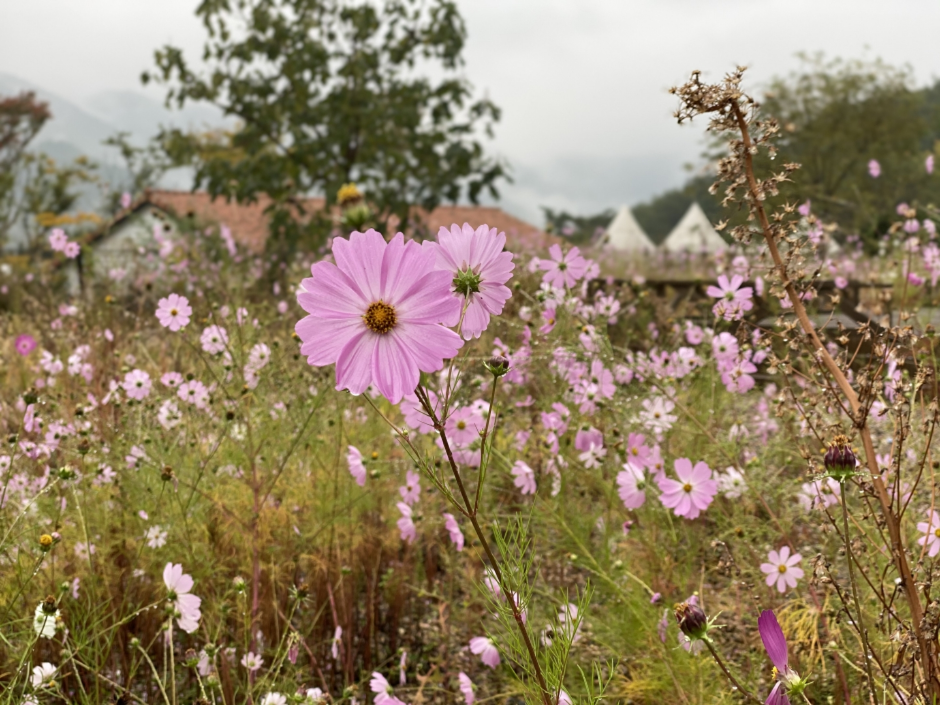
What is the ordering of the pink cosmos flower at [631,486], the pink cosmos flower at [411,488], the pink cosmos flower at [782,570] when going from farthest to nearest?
the pink cosmos flower at [411,488]
the pink cosmos flower at [631,486]
the pink cosmos flower at [782,570]

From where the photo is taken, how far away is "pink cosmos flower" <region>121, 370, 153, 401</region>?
94.0 inches

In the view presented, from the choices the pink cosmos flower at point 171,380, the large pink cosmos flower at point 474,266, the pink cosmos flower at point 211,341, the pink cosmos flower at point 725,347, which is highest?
the pink cosmos flower at point 211,341

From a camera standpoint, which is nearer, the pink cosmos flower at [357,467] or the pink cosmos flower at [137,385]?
the pink cosmos flower at [357,467]

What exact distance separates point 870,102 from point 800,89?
1.85 meters

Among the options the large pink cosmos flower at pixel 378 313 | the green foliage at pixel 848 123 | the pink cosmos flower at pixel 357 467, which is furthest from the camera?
the green foliage at pixel 848 123

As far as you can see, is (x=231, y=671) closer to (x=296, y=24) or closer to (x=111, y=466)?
(x=111, y=466)

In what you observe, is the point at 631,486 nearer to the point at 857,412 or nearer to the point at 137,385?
the point at 857,412

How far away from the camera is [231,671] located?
181 cm

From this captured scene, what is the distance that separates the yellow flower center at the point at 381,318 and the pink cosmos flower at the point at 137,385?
1881 millimetres

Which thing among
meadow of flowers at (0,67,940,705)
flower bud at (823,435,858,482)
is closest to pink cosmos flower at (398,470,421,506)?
meadow of flowers at (0,67,940,705)

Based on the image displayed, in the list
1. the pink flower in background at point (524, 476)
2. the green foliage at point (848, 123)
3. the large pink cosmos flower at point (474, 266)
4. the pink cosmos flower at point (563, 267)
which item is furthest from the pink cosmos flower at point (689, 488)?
the green foliage at point (848, 123)

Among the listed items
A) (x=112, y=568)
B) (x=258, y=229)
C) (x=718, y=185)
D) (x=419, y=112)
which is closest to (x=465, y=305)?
(x=718, y=185)

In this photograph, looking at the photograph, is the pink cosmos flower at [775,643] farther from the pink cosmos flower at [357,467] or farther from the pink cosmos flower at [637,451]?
the pink cosmos flower at [357,467]

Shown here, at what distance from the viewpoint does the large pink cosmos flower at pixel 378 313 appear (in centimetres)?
73
